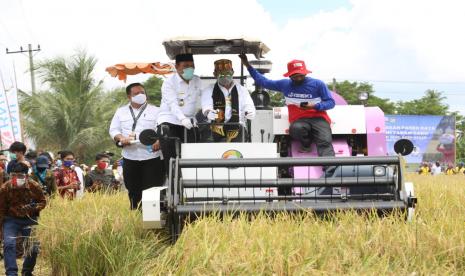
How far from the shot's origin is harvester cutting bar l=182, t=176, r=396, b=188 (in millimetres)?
7098

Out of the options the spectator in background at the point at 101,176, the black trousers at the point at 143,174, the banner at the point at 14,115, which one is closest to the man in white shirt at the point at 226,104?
the black trousers at the point at 143,174

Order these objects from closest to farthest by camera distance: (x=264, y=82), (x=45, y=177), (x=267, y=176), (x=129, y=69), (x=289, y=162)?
(x=289, y=162) → (x=267, y=176) → (x=264, y=82) → (x=129, y=69) → (x=45, y=177)

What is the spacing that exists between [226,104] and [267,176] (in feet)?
3.35

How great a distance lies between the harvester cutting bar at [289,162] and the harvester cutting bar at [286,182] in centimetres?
29

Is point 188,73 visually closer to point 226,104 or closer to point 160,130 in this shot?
point 226,104

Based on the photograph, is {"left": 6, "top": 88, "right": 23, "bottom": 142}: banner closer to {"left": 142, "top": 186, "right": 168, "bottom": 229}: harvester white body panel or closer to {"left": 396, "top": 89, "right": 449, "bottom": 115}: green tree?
{"left": 142, "top": 186, "right": 168, "bottom": 229}: harvester white body panel

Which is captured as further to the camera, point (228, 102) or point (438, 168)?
point (438, 168)

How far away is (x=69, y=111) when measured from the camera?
30.1 m

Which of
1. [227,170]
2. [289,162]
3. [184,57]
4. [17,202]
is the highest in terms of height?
[184,57]

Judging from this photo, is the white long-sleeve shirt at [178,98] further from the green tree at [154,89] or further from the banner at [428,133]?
the green tree at [154,89]

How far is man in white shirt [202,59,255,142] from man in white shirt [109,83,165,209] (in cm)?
73

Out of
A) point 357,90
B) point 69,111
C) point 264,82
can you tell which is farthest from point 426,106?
point 264,82

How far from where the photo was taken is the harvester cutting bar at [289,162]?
269 inches

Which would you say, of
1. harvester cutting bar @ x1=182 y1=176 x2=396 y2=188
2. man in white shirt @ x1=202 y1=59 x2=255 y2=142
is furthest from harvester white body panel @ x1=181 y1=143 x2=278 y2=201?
harvester cutting bar @ x1=182 y1=176 x2=396 y2=188
